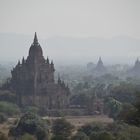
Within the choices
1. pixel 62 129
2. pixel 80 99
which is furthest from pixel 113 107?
pixel 62 129

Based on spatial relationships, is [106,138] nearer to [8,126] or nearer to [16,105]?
[8,126]

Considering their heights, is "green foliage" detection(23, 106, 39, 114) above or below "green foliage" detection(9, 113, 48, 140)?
above

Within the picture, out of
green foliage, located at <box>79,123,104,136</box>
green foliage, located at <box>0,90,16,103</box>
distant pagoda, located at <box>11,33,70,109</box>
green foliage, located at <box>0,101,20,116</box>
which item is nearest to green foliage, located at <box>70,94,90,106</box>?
distant pagoda, located at <box>11,33,70,109</box>

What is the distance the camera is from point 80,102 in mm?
59031

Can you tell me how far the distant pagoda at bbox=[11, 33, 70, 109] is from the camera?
187 feet

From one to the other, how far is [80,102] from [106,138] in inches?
1042

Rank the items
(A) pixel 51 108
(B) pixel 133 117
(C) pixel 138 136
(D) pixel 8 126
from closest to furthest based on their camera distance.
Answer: (B) pixel 133 117 < (C) pixel 138 136 < (D) pixel 8 126 < (A) pixel 51 108

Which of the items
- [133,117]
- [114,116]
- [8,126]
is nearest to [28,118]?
[8,126]

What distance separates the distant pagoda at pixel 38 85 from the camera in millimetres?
56906

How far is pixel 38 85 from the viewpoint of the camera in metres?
57.6

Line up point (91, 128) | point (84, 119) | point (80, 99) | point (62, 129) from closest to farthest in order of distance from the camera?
point (62, 129) → point (91, 128) → point (84, 119) → point (80, 99)

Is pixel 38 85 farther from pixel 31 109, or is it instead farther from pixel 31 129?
pixel 31 129

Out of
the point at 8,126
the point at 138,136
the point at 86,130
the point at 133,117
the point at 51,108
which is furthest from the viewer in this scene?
the point at 51,108

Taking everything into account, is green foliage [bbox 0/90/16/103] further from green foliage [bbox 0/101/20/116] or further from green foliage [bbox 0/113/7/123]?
green foliage [bbox 0/113/7/123]
